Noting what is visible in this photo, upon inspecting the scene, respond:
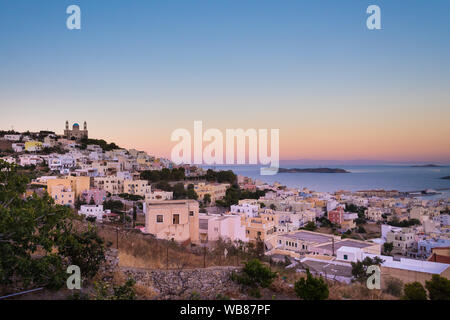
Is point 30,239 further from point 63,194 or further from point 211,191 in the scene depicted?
point 211,191

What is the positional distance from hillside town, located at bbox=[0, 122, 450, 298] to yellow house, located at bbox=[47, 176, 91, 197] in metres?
0.06

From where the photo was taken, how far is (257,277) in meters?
3.75

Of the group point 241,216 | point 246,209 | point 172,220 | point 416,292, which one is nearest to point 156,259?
point 416,292

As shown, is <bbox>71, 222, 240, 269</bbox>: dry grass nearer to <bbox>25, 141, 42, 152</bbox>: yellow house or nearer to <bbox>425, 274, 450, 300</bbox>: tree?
<bbox>425, 274, 450, 300</bbox>: tree

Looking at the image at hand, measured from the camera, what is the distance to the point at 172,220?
35.6 ft

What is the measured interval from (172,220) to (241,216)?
227 inches

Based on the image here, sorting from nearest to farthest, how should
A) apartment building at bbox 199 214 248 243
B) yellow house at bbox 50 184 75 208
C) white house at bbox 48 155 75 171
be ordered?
apartment building at bbox 199 214 248 243 → yellow house at bbox 50 184 75 208 → white house at bbox 48 155 75 171

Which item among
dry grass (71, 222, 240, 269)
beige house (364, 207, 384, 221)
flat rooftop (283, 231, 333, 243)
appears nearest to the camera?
dry grass (71, 222, 240, 269)

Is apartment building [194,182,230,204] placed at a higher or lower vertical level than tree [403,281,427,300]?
lower

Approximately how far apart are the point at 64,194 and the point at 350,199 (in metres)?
24.7

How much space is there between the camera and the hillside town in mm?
10086

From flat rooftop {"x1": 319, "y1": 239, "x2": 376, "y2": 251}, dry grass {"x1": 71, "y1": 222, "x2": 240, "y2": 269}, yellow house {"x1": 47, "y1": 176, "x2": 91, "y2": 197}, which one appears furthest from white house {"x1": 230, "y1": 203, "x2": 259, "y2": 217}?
dry grass {"x1": 71, "y1": 222, "x2": 240, "y2": 269}
